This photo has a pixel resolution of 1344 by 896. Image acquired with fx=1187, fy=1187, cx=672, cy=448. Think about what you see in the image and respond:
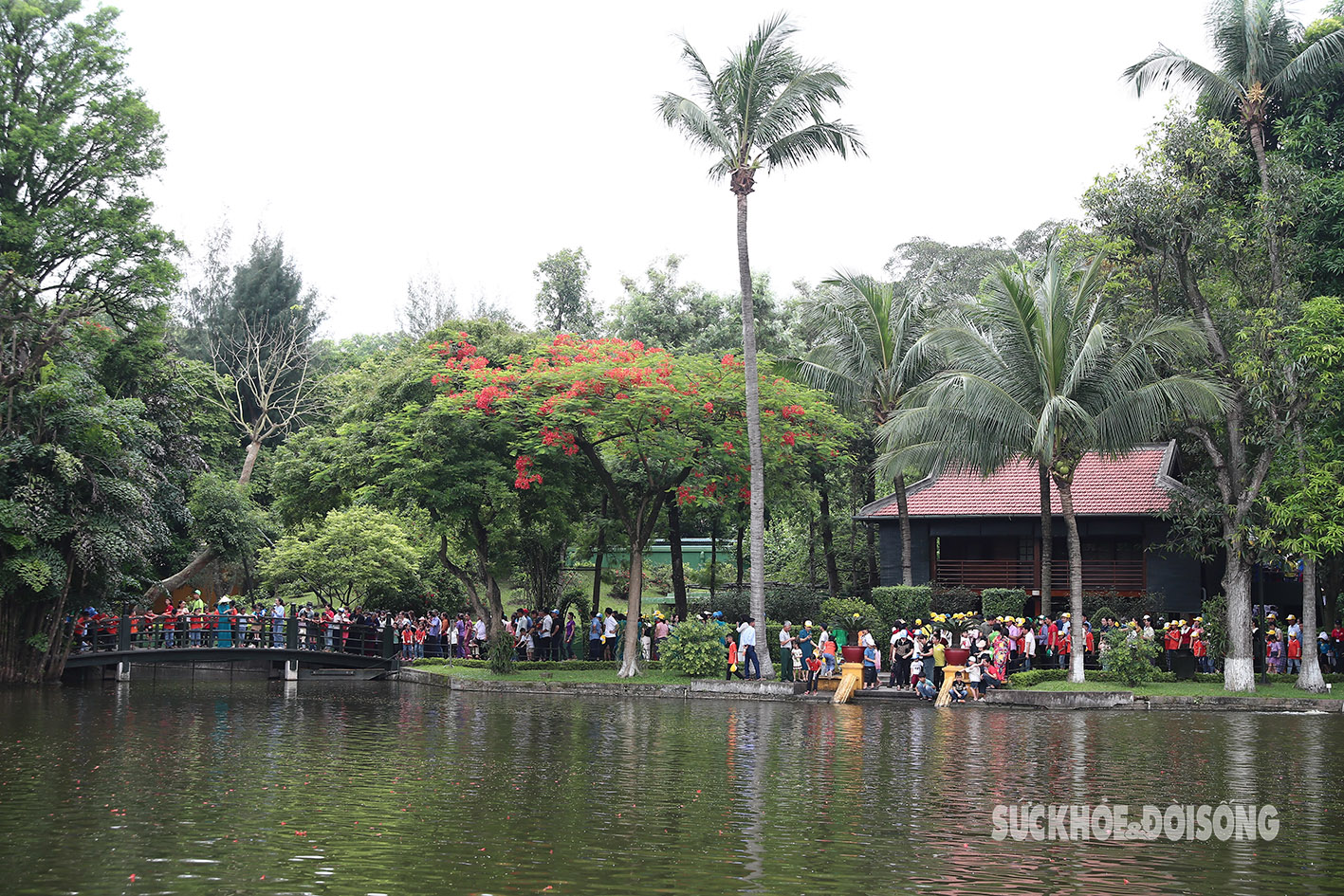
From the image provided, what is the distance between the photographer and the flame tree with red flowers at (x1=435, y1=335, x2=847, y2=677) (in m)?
26.4

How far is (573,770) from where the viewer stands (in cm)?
1415

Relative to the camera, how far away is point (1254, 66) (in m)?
Answer: 26.8

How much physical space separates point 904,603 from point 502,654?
34.6 ft

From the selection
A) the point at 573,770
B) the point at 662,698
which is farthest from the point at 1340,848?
the point at 662,698

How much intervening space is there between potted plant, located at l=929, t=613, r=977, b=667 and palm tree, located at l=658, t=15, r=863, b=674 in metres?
4.14

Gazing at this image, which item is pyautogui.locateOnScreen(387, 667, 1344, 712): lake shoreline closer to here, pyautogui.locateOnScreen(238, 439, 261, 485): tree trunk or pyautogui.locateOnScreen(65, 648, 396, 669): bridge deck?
pyautogui.locateOnScreen(65, 648, 396, 669): bridge deck

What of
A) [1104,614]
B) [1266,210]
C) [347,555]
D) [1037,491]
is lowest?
[1104,614]

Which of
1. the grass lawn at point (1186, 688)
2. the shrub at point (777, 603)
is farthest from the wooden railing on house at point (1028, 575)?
the grass lawn at point (1186, 688)

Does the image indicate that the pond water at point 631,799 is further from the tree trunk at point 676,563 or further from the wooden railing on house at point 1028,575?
the tree trunk at point 676,563

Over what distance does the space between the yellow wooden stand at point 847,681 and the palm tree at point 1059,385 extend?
5.07 metres

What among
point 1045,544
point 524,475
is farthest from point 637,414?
point 1045,544

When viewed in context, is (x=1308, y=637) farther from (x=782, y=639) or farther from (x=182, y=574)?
(x=182, y=574)

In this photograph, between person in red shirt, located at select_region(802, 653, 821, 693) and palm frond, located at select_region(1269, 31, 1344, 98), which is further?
person in red shirt, located at select_region(802, 653, 821, 693)

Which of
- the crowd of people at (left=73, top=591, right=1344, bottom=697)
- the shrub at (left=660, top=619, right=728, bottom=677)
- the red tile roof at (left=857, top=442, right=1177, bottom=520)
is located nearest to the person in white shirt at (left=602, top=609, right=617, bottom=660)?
the crowd of people at (left=73, top=591, right=1344, bottom=697)
